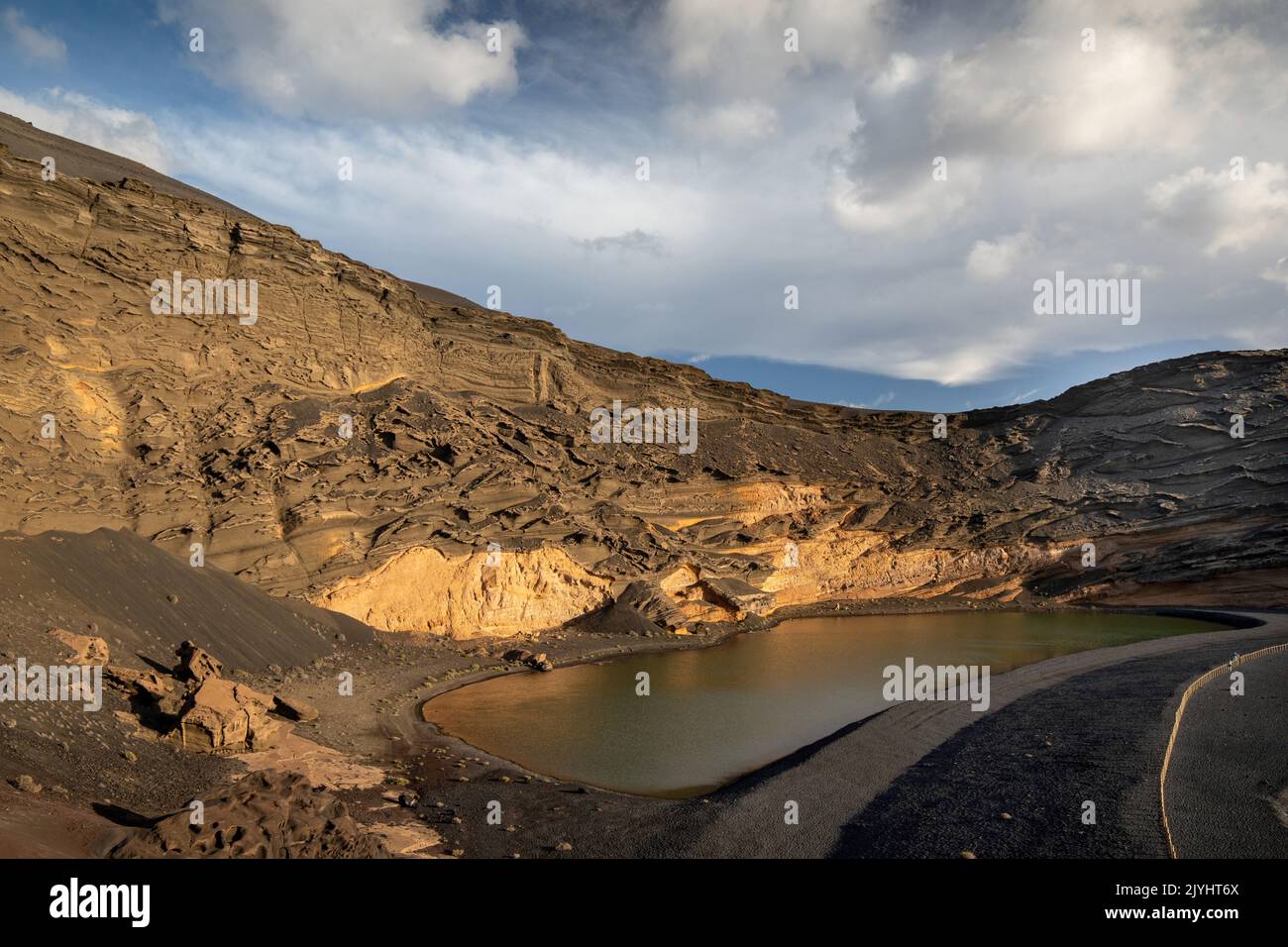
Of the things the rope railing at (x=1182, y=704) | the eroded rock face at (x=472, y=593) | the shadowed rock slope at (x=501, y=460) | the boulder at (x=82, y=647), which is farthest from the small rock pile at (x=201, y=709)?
the rope railing at (x=1182, y=704)

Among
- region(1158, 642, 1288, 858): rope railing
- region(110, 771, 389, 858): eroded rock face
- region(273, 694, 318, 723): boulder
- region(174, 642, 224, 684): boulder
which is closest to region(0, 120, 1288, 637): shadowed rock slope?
region(174, 642, 224, 684): boulder

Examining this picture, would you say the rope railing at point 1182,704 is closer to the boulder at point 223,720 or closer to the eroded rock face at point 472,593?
the boulder at point 223,720

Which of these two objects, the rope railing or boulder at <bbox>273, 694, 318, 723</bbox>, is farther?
boulder at <bbox>273, 694, 318, 723</bbox>

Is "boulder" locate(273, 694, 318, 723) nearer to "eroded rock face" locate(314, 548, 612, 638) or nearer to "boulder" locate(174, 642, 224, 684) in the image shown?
"boulder" locate(174, 642, 224, 684)

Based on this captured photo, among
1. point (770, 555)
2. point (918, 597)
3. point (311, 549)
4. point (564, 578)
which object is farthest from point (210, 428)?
point (918, 597)

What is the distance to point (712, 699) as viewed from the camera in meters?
21.4

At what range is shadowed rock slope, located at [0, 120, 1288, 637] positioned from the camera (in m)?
22.5

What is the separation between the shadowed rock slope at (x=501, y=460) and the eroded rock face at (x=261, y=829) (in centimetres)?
1308

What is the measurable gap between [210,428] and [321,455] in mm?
3575

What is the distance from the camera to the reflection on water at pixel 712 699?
52.4ft

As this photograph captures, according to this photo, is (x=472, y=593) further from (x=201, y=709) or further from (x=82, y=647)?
(x=201, y=709)

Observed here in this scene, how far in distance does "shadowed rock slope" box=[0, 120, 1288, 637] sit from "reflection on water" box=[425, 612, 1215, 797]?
5.44m
